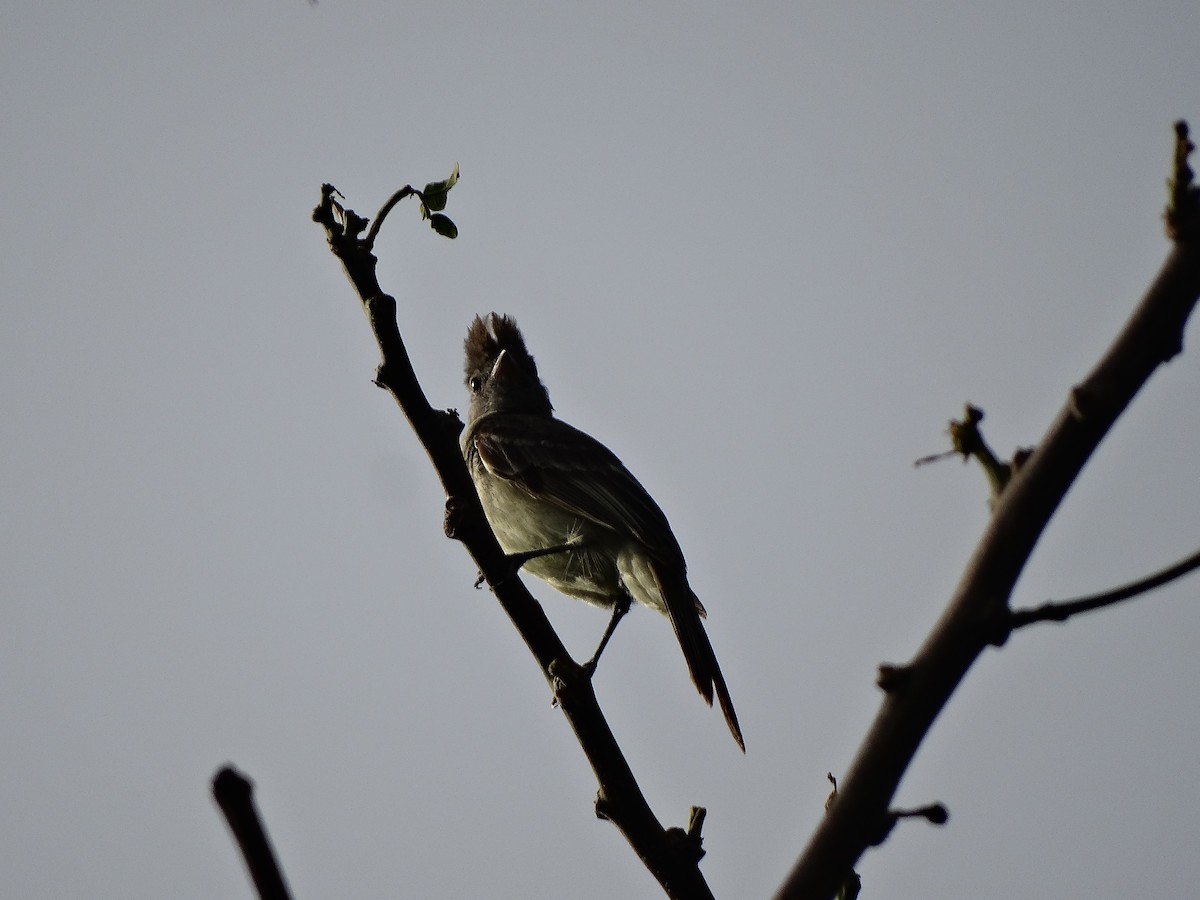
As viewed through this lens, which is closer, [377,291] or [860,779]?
Result: [860,779]

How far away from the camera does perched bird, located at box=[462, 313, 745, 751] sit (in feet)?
20.3

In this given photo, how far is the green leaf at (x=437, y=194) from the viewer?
10.9 feet

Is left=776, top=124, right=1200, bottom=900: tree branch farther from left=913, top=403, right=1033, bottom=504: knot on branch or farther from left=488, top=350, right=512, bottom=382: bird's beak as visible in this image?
left=488, top=350, right=512, bottom=382: bird's beak

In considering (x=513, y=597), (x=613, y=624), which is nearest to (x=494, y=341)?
(x=613, y=624)

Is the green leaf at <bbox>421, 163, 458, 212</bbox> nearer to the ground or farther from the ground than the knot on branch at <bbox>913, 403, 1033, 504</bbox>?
farther from the ground

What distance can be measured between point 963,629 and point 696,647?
13.2ft

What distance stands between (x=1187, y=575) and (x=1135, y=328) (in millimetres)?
385

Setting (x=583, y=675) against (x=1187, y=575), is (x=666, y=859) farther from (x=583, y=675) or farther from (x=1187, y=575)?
(x=1187, y=575)

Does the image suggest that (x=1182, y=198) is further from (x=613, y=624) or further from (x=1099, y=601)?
(x=613, y=624)

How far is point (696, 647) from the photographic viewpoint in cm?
570

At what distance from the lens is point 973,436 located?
1979mm

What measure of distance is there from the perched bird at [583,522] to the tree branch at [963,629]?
147 inches

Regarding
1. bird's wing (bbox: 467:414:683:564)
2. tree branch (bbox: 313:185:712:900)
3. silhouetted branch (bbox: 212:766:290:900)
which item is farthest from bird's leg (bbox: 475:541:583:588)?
silhouetted branch (bbox: 212:766:290:900)

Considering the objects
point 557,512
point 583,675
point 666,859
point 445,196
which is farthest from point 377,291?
point 557,512
